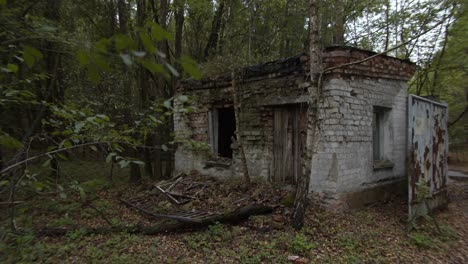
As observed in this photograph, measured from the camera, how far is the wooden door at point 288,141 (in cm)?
590

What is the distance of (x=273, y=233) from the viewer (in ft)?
14.6

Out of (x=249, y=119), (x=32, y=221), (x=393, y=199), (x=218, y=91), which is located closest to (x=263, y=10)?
(x=218, y=91)

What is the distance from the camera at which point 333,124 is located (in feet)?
16.9

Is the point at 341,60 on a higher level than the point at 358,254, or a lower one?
higher

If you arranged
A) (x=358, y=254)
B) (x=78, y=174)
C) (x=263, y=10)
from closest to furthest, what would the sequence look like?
1. (x=358, y=254)
2. (x=78, y=174)
3. (x=263, y=10)

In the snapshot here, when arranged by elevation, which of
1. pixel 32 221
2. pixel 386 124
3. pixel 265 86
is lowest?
pixel 32 221

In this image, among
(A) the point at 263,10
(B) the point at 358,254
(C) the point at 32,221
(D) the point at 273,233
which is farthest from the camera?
(A) the point at 263,10

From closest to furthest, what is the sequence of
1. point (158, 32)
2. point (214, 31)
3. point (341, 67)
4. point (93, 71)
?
point (158, 32)
point (93, 71)
point (341, 67)
point (214, 31)

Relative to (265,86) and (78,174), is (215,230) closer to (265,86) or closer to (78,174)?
(265,86)

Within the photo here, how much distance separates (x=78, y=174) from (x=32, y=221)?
4.71m

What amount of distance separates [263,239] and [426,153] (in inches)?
147

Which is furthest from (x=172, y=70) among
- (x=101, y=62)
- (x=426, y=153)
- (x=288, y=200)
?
(x=426, y=153)

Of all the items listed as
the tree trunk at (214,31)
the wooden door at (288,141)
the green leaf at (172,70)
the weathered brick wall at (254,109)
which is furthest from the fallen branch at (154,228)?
the tree trunk at (214,31)

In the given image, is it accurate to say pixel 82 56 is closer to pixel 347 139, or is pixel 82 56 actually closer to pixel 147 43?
pixel 147 43
